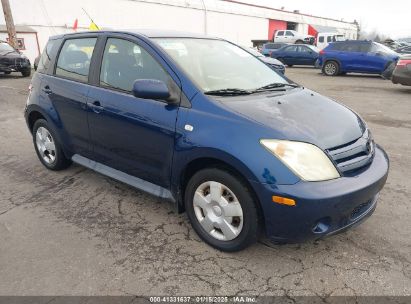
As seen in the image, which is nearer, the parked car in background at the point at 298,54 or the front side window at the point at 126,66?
the front side window at the point at 126,66

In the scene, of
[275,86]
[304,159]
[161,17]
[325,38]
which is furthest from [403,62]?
[161,17]

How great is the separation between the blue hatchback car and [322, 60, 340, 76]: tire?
44.8 ft

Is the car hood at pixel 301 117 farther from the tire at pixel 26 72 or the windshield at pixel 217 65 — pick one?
the tire at pixel 26 72

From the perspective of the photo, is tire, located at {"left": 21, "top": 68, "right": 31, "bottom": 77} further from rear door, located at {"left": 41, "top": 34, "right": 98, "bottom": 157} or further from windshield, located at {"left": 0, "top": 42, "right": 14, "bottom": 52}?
rear door, located at {"left": 41, "top": 34, "right": 98, "bottom": 157}

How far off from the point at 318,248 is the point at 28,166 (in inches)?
149

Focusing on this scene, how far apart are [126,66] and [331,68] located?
583 inches

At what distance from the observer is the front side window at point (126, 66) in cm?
325

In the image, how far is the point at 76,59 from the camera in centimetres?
406

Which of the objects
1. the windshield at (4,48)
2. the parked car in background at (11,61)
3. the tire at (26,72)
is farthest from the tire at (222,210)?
the windshield at (4,48)

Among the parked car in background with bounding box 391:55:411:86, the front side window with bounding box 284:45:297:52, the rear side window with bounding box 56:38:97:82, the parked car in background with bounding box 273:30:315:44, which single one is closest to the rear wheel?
the front side window with bounding box 284:45:297:52

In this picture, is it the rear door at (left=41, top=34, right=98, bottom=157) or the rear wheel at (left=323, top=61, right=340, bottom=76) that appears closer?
the rear door at (left=41, top=34, right=98, bottom=157)

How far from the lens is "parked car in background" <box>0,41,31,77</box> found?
1409cm

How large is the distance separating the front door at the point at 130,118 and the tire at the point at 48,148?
2.87ft

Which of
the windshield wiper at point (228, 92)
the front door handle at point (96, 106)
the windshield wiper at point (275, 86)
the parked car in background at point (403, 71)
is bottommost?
the parked car in background at point (403, 71)
